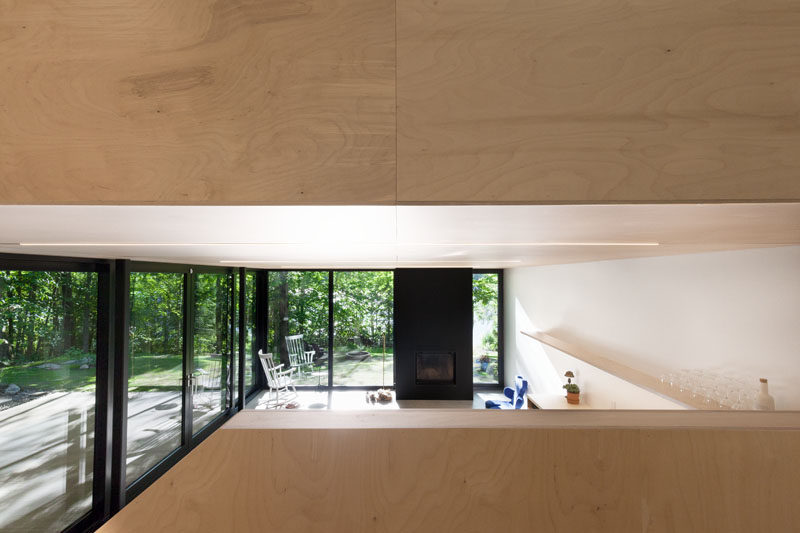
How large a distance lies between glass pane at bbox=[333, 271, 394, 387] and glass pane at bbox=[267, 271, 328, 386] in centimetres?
26

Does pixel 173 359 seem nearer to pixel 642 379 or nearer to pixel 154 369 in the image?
pixel 154 369

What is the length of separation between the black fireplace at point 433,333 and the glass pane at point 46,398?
167 inches

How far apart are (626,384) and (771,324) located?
1.41 m

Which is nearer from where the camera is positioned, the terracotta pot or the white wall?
the white wall

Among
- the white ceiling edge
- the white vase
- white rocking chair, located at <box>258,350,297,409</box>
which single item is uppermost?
the white ceiling edge

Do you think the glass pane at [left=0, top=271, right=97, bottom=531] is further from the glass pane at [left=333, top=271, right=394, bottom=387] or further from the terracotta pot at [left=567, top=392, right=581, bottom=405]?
the terracotta pot at [left=567, top=392, right=581, bottom=405]

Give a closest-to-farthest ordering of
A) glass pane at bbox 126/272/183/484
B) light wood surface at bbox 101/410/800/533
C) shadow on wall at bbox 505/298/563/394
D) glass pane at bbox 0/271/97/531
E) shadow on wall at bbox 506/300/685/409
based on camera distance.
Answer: light wood surface at bbox 101/410/800/533 → glass pane at bbox 0/271/97/531 → shadow on wall at bbox 506/300/685/409 → glass pane at bbox 126/272/183/484 → shadow on wall at bbox 505/298/563/394

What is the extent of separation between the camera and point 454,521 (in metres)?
0.61

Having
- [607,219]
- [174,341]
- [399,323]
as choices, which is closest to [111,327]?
[174,341]

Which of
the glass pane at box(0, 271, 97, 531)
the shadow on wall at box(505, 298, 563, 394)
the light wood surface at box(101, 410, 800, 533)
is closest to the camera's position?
the light wood surface at box(101, 410, 800, 533)

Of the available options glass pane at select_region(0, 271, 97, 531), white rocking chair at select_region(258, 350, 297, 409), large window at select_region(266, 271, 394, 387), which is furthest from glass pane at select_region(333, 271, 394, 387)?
glass pane at select_region(0, 271, 97, 531)

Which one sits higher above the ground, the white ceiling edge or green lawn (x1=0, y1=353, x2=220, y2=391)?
the white ceiling edge

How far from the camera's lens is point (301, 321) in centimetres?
652

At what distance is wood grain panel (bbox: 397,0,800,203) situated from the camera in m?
0.62
